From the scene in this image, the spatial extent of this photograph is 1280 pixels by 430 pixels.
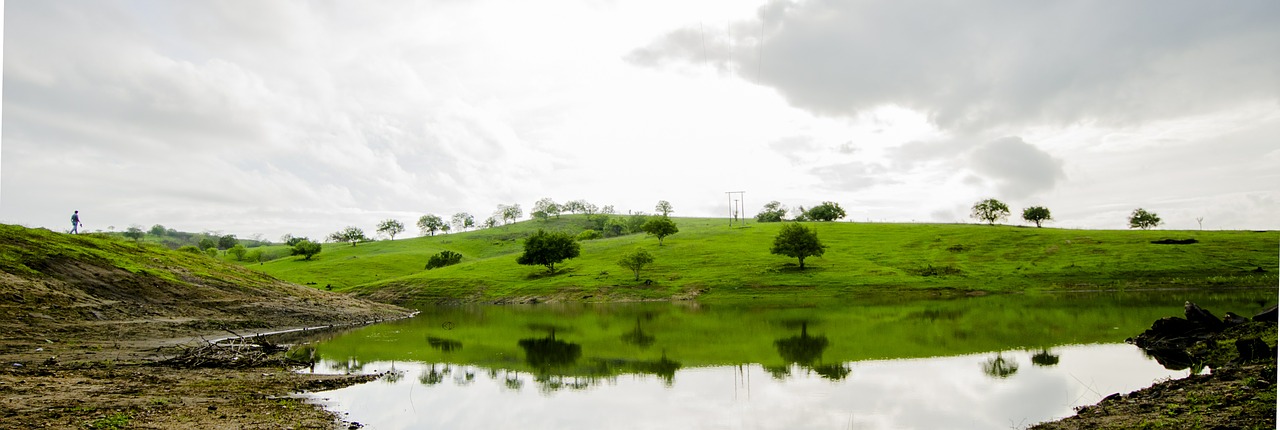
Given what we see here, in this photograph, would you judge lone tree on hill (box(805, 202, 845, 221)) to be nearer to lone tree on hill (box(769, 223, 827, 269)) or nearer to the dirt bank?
lone tree on hill (box(769, 223, 827, 269))

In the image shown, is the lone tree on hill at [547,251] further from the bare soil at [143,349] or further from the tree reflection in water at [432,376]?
the tree reflection in water at [432,376]

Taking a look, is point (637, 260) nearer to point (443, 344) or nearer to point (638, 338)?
point (638, 338)

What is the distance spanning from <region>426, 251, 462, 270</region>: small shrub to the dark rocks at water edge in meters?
122

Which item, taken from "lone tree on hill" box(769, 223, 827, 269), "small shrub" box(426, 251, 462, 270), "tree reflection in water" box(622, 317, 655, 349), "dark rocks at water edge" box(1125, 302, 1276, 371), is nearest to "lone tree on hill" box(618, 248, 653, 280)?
"lone tree on hill" box(769, 223, 827, 269)

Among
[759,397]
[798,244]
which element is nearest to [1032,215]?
[798,244]

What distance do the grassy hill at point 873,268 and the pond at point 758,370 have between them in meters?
31.8

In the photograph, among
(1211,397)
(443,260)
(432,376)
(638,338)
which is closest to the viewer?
(1211,397)

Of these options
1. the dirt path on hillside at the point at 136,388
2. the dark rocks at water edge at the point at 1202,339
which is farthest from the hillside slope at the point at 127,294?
the dark rocks at water edge at the point at 1202,339

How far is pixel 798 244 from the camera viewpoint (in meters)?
94.9

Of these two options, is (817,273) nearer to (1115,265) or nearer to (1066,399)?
(1115,265)

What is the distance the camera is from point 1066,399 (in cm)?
1964

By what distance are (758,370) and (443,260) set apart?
11944 centimetres

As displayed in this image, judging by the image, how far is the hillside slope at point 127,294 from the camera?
33781 mm

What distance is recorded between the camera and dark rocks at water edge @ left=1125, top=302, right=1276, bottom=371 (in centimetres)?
2058
